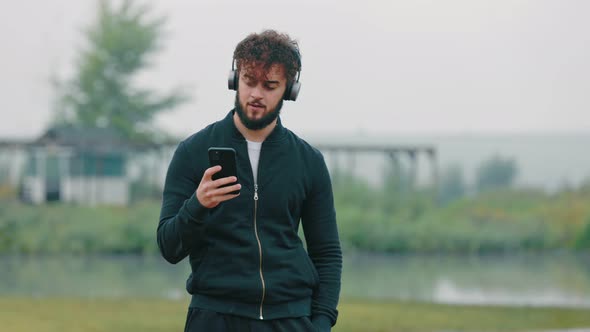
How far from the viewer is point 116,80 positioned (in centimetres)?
4262

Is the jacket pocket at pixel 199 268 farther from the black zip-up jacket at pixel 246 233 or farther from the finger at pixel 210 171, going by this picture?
the finger at pixel 210 171

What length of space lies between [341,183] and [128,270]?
35.6 feet

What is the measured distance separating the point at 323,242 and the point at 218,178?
0.63 metres

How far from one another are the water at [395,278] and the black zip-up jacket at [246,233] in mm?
13637

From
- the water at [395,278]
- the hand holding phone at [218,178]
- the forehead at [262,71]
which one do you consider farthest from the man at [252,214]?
the water at [395,278]

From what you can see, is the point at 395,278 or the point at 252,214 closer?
the point at 252,214

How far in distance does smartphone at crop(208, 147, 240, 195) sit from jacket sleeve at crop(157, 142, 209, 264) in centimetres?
14

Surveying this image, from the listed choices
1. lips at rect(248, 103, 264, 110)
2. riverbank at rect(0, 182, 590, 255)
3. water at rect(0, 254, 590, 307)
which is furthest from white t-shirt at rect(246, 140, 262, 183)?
riverbank at rect(0, 182, 590, 255)

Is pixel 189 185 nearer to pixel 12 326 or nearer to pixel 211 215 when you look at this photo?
pixel 211 215

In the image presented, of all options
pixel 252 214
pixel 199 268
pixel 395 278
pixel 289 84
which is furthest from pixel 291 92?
pixel 395 278

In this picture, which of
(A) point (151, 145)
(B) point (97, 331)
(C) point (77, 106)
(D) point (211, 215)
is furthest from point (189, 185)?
(C) point (77, 106)

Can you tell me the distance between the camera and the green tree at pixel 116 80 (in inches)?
1646

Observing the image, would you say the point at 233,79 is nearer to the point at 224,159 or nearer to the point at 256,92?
the point at 256,92

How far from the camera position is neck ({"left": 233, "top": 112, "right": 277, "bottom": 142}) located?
3586mm
